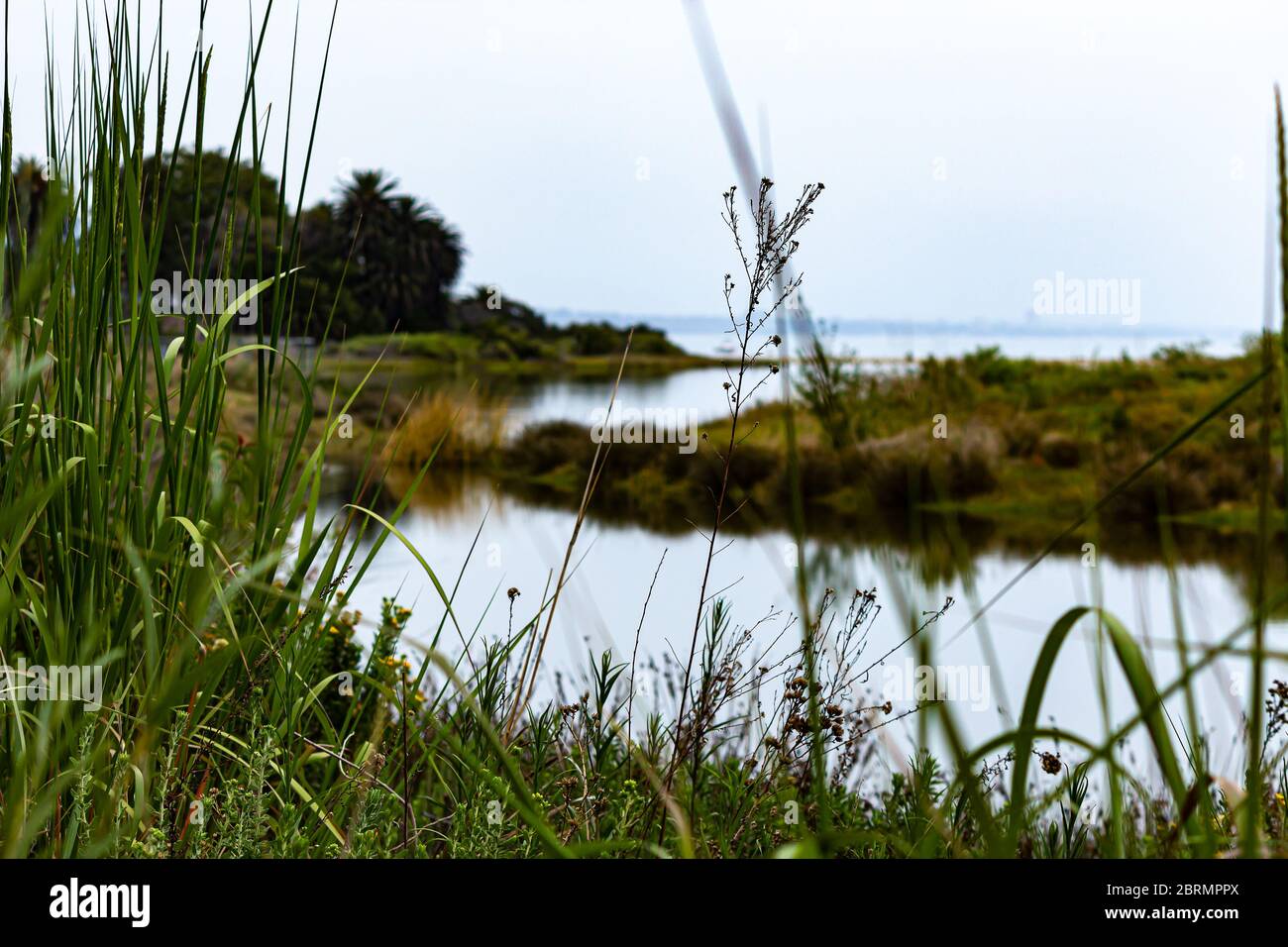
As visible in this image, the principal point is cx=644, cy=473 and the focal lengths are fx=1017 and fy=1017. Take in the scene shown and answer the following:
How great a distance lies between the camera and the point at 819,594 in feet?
3.65

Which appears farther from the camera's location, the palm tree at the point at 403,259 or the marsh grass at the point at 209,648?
the palm tree at the point at 403,259

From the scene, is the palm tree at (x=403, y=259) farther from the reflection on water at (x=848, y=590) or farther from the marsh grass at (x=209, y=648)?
the marsh grass at (x=209, y=648)

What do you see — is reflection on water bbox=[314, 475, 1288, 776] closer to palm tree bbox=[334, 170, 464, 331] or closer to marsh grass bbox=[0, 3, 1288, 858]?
marsh grass bbox=[0, 3, 1288, 858]

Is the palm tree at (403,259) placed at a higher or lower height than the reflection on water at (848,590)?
higher

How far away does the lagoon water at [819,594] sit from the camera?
3.01 feet

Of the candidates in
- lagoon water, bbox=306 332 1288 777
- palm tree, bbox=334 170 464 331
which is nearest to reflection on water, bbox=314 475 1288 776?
lagoon water, bbox=306 332 1288 777

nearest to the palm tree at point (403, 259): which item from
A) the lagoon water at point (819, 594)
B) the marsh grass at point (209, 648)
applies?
the lagoon water at point (819, 594)

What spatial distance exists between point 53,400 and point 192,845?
0.83m

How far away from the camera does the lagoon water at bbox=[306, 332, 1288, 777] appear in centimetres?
92

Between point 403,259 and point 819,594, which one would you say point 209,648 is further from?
point 403,259
